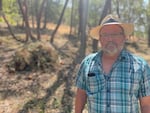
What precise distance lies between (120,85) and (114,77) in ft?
0.30

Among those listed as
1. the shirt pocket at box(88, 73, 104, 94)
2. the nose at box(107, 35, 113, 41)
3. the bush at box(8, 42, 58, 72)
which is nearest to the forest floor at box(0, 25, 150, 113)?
the bush at box(8, 42, 58, 72)

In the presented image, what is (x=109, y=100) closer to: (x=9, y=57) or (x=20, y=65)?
(x=20, y=65)

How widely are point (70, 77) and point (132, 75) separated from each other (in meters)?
8.14

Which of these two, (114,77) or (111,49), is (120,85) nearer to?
(114,77)

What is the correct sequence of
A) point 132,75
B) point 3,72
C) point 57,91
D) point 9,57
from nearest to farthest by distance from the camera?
point 132,75, point 57,91, point 3,72, point 9,57

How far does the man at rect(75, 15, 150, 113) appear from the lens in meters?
3.36

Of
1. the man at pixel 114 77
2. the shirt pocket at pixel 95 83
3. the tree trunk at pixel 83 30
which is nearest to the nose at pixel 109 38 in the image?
the man at pixel 114 77

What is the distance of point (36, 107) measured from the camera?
8328 millimetres

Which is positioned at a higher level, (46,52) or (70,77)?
(46,52)

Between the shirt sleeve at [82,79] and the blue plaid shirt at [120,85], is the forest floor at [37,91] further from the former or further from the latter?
the blue plaid shirt at [120,85]

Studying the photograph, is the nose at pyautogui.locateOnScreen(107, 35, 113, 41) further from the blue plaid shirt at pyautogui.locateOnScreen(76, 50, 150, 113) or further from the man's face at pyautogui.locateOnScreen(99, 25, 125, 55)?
the blue plaid shirt at pyautogui.locateOnScreen(76, 50, 150, 113)

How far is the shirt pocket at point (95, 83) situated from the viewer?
11.2 feet

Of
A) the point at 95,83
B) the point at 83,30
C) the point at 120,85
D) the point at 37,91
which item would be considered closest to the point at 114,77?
the point at 120,85

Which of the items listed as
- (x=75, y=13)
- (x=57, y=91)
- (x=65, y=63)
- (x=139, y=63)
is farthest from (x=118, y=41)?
(x=75, y=13)
